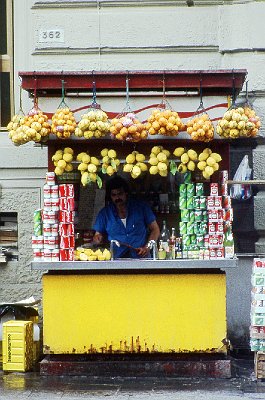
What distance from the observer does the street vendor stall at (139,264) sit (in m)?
9.61

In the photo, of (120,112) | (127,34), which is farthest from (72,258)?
(127,34)

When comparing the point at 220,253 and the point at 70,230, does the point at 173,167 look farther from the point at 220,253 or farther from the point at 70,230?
the point at 70,230

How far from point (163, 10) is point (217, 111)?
2.19 m

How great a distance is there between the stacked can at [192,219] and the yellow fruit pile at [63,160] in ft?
4.02

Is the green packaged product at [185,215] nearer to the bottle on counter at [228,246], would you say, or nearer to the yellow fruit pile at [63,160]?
the bottle on counter at [228,246]

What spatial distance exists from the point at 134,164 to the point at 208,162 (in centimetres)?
77

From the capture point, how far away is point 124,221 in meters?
10.3

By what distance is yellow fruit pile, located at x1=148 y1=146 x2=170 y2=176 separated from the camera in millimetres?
9657

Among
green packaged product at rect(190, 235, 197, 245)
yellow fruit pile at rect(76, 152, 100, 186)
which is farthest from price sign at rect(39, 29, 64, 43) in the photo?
green packaged product at rect(190, 235, 197, 245)

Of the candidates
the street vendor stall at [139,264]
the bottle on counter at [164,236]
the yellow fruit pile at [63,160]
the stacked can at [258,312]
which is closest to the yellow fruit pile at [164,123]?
the street vendor stall at [139,264]

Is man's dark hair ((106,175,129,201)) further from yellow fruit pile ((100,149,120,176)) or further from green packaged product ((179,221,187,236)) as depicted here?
green packaged product ((179,221,187,236))

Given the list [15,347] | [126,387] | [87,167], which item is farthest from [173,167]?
[15,347]

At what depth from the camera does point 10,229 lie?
456 inches

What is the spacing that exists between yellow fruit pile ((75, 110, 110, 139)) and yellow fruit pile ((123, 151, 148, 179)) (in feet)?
1.49
